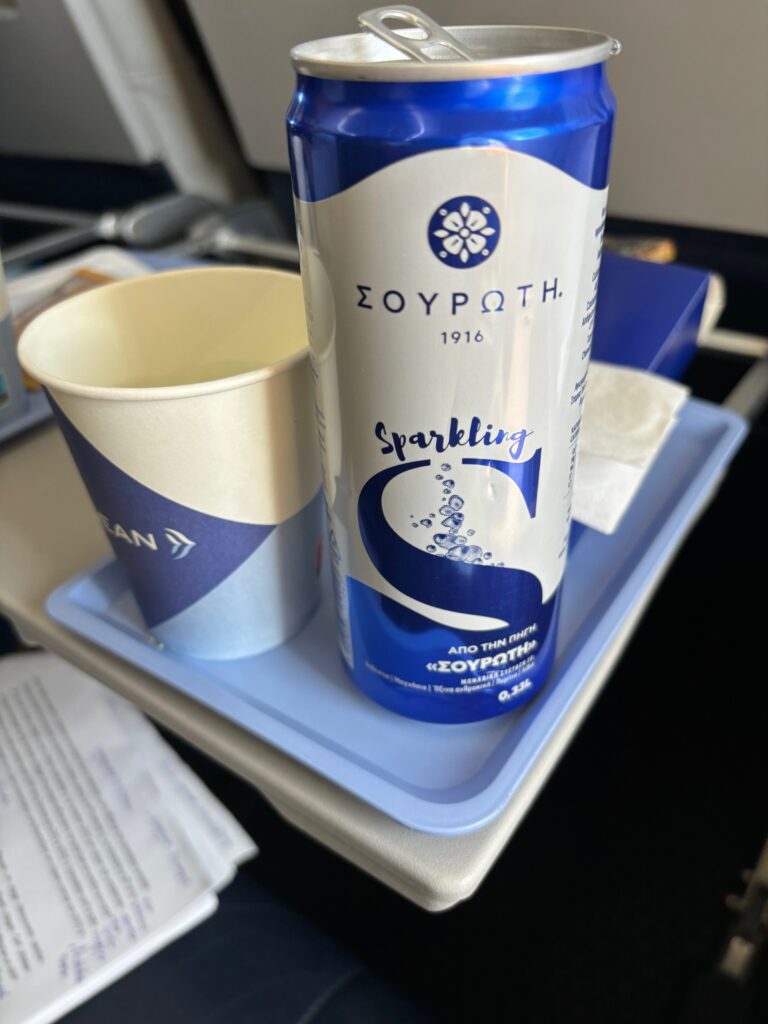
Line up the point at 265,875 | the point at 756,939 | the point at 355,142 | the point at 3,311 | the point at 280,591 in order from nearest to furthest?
the point at 355,142, the point at 280,591, the point at 3,311, the point at 756,939, the point at 265,875

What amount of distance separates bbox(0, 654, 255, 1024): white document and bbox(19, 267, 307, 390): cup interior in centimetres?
23

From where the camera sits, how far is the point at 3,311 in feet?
1.54

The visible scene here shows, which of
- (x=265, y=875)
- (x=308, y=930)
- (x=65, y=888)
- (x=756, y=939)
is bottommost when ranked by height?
(x=265, y=875)

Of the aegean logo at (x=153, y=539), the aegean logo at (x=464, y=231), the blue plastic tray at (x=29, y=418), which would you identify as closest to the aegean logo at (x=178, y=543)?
the aegean logo at (x=153, y=539)

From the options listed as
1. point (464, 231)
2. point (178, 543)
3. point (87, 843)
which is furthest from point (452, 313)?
point (87, 843)

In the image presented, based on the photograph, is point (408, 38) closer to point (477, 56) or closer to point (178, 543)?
point (477, 56)

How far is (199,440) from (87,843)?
0.91ft

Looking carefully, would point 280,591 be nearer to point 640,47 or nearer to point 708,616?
point 640,47

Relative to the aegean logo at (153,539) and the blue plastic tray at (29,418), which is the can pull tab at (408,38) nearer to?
the aegean logo at (153,539)

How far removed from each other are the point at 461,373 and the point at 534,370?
2 cm

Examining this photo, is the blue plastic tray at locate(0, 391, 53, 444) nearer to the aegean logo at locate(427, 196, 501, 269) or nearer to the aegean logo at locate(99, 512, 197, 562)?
the aegean logo at locate(99, 512, 197, 562)

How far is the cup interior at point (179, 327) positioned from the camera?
362 millimetres

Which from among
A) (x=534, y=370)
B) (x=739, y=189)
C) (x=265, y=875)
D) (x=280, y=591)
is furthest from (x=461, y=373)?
(x=265, y=875)

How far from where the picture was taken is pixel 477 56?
25 cm
